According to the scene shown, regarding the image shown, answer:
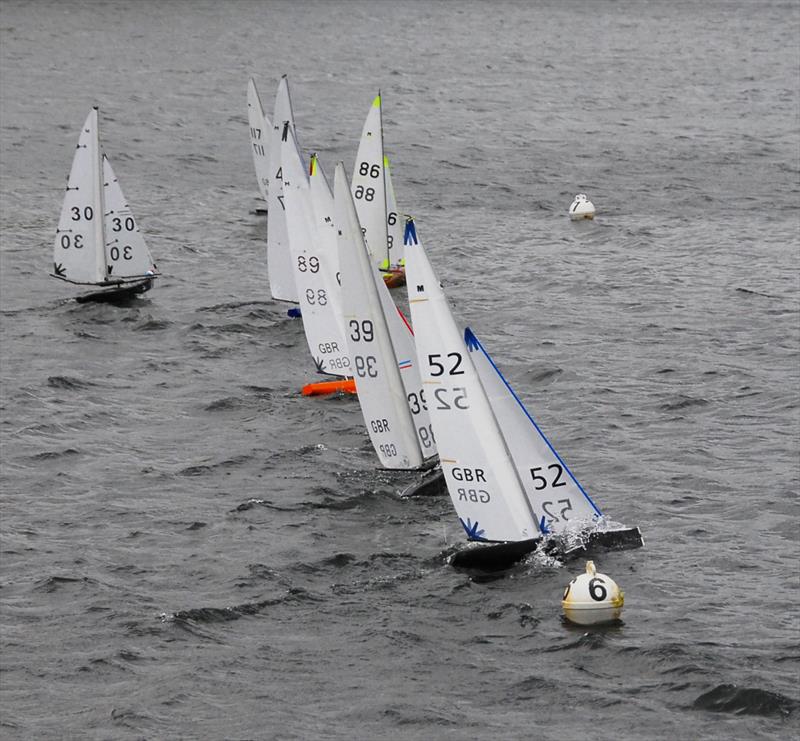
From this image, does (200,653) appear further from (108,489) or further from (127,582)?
(108,489)

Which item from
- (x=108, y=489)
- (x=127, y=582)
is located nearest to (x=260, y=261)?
(x=108, y=489)

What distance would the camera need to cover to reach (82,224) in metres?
48.6

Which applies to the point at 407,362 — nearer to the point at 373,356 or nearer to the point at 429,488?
the point at 373,356

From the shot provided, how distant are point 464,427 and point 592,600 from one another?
4.20 metres

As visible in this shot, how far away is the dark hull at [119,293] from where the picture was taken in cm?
4894

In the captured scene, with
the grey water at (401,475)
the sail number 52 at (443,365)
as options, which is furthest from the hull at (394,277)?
the sail number 52 at (443,365)

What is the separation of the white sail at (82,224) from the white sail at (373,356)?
741 inches

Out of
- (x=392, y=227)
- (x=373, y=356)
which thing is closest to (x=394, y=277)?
(x=392, y=227)

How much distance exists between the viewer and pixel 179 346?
45.0 m

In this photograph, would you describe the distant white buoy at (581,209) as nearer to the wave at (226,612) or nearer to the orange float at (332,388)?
the orange float at (332,388)

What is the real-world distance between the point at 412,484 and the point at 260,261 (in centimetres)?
2355

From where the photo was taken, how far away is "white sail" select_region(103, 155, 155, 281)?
159ft

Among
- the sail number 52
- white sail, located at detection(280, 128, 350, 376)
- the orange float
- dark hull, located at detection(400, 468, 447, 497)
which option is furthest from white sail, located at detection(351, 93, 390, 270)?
the sail number 52

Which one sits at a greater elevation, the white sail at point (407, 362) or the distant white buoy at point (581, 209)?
the distant white buoy at point (581, 209)
